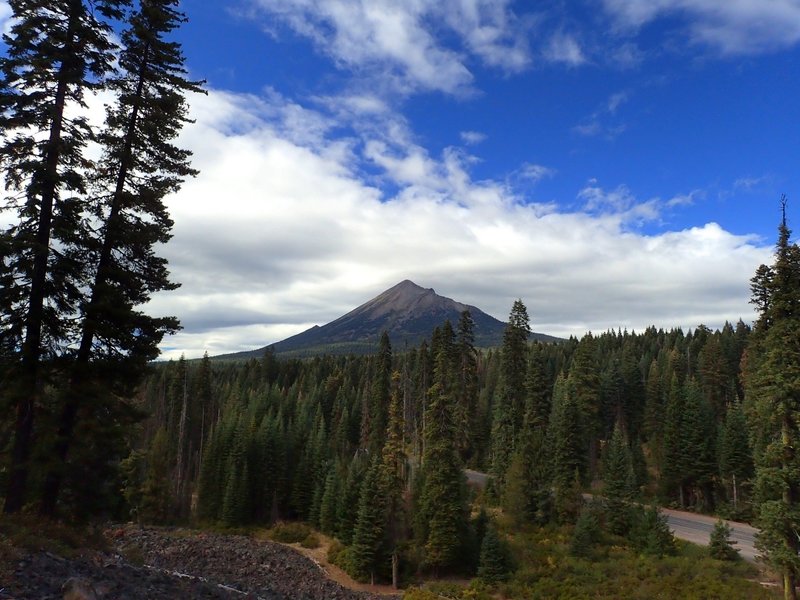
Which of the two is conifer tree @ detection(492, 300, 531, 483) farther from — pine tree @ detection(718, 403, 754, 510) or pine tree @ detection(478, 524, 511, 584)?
pine tree @ detection(718, 403, 754, 510)

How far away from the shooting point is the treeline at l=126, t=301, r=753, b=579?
136 ft

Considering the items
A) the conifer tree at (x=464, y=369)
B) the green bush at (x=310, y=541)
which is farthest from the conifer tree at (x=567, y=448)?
the green bush at (x=310, y=541)

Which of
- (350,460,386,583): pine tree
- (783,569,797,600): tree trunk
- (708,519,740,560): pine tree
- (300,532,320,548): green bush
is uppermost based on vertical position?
(783,569,797,600): tree trunk

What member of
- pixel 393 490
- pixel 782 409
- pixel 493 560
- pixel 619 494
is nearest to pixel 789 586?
pixel 782 409

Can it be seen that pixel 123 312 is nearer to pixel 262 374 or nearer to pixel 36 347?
pixel 36 347

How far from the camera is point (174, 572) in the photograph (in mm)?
17844

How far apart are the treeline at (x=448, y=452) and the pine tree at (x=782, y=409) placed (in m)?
18.9

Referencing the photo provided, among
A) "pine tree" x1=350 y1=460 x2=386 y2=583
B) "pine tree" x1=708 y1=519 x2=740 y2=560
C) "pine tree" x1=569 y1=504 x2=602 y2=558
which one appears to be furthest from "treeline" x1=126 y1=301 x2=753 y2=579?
"pine tree" x1=708 y1=519 x2=740 y2=560

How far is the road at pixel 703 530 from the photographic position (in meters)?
36.2

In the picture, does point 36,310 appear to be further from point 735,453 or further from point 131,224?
point 735,453

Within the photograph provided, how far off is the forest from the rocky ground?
3.04 m

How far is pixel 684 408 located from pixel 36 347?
63.9 meters

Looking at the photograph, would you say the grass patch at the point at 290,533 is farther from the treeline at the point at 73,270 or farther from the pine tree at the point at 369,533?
the treeline at the point at 73,270

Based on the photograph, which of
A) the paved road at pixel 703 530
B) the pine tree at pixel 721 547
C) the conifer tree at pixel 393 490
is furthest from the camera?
the conifer tree at pixel 393 490
